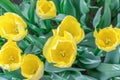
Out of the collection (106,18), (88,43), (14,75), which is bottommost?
(14,75)

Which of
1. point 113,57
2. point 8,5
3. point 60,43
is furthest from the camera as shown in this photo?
point 8,5

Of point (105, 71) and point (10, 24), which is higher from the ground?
point (10, 24)

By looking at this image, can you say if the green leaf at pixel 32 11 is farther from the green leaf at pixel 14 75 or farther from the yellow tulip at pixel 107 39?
the yellow tulip at pixel 107 39

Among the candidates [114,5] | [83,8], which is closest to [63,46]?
[83,8]

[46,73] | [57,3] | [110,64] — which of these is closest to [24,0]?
[57,3]

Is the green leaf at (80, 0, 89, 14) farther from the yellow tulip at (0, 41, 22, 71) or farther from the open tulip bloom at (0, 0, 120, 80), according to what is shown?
the yellow tulip at (0, 41, 22, 71)

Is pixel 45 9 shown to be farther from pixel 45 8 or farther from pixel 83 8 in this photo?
pixel 83 8

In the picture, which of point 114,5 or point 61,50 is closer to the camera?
point 61,50

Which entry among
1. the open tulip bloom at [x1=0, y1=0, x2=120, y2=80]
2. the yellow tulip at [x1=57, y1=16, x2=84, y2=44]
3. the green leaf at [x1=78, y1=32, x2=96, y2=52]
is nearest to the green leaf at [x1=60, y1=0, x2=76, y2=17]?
the open tulip bloom at [x1=0, y1=0, x2=120, y2=80]
